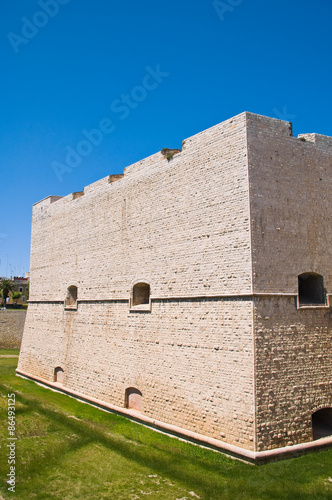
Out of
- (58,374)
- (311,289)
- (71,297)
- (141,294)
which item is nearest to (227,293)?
(311,289)

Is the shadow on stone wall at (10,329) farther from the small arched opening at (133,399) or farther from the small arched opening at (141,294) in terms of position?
the small arched opening at (141,294)

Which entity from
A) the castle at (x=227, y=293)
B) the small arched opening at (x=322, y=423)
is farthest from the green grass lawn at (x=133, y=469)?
the small arched opening at (x=322, y=423)

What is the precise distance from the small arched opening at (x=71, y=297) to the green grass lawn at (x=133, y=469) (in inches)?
223

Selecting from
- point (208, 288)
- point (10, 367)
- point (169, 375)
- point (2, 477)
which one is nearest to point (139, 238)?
point (208, 288)

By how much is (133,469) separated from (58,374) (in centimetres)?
880

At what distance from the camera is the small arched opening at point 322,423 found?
32.4 feet

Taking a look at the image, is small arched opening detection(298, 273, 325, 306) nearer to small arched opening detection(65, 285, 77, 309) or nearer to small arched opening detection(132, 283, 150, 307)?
small arched opening detection(132, 283, 150, 307)

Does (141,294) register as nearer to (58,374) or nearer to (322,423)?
(58,374)

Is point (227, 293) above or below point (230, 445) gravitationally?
above

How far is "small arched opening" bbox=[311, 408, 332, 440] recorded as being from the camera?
9891 millimetres

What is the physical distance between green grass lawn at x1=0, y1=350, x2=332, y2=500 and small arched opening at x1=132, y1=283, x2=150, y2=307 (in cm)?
371

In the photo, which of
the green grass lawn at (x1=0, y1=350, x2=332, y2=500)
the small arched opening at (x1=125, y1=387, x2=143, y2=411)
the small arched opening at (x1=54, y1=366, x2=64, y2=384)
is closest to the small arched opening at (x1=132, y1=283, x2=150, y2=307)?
the small arched opening at (x1=125, y1=387, x2=143, y2=411)

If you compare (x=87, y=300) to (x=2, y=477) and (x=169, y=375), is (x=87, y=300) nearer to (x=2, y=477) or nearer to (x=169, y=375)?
(x=169, y=375)

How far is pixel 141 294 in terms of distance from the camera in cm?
1327
